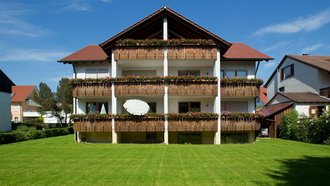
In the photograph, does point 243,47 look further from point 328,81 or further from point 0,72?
point 0,72

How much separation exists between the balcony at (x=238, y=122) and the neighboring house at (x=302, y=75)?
12631mm

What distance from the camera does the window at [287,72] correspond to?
38.6 metres

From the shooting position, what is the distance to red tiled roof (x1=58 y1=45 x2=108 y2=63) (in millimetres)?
27719

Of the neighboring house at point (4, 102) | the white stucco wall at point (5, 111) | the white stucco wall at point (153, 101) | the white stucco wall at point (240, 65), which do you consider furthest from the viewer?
the neighboring house at point (4, 102)

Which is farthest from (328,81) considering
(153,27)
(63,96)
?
(63,96)

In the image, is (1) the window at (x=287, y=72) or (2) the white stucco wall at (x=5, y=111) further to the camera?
(2) the white stucco wall at (x=5, y=111)

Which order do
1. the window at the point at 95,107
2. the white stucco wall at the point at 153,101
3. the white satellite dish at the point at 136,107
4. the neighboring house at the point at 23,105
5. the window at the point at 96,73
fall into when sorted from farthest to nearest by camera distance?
the neighboring house at the point at 23,105 → the window at the point at 96,73 → the window at the point at 95,107 → the white stucco wall at the point at 153,101 → the white satellite dish at the point at 136,107

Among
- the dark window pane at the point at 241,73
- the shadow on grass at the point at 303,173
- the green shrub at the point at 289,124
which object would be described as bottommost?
the shadow on grass at the point at 303,173

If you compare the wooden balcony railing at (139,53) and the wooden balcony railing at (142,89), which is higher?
the wooden balcony railing at (139,53)

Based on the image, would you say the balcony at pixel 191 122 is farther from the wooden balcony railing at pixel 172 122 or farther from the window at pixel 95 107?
the window at pixel 95 107

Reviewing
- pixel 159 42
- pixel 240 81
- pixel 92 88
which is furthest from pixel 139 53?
pixel 240 81

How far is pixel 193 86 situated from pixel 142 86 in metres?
4.38

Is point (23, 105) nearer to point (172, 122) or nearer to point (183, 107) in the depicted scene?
point (183, 107)

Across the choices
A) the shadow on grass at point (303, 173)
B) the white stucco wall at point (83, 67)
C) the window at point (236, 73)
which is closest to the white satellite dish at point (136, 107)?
the white stucco wall at point (83, 67)
